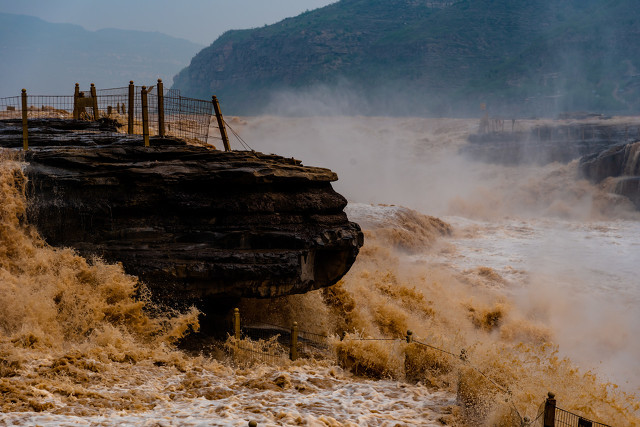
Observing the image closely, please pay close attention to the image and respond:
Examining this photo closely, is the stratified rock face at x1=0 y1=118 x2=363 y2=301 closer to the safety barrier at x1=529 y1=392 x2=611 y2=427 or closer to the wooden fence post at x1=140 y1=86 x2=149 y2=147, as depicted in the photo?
the wooden fence post at x1=140 y1=86 x2=149 y2=147

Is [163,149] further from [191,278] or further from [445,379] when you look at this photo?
[445,379]

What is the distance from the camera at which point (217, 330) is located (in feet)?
36.0

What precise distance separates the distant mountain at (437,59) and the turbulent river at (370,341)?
59.4 metres

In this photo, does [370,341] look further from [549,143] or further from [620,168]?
[549,143]

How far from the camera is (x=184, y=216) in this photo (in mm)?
10664

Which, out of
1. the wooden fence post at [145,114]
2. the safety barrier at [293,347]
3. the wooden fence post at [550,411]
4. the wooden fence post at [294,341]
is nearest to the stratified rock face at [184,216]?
the wooden fence post at [145,114]

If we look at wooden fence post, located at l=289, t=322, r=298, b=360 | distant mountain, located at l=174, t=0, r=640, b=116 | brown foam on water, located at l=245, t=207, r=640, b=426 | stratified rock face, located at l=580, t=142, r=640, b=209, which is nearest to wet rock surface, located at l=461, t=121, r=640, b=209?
stratified rock face, located at l=580, t=142, r=640, b=209

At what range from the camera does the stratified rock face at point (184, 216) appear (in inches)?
402

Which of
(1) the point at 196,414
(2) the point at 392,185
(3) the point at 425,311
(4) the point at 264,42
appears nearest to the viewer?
(1) the point at 196,414

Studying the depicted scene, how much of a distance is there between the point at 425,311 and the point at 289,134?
48.4m

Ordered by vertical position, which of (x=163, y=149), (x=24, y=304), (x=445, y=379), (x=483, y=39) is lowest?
(x=445, y=379)

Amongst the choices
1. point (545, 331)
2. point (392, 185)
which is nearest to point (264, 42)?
point (392, 185)

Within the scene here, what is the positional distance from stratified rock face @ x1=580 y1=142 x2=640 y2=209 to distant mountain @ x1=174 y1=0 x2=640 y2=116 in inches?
1585

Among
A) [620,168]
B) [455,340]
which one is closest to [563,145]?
[620,168]
